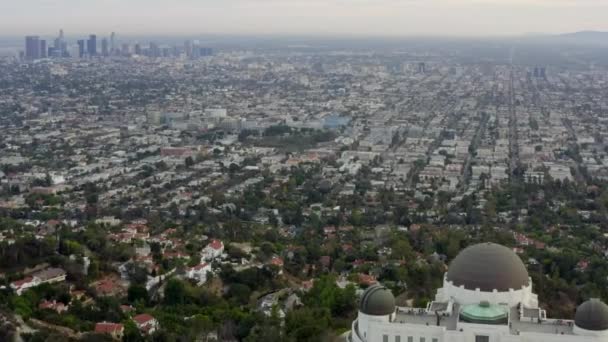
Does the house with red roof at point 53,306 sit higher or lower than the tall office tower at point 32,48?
lower

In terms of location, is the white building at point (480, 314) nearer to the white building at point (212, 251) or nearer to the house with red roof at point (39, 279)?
the house with red roof at point (39, 279)

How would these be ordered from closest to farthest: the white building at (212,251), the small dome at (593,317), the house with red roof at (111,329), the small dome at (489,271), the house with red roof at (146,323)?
1. the small dome at (593,317)
2. the small dome at (489,271)
3. the house with red roof at (111,329)
4. the house with red roof at (146,323)
5. the white building at (212,251)

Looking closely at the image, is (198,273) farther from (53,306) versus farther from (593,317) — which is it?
(593,317)

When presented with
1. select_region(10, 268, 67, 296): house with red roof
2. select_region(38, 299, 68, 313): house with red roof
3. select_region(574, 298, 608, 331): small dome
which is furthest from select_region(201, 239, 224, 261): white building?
select_region(574, 298, 608, 331): small dome

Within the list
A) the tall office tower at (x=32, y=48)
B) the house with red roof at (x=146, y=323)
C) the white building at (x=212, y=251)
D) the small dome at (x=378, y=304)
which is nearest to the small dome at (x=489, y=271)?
the small dome at (x=378, y=304)

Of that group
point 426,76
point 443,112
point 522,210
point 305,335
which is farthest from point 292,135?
point 426,76

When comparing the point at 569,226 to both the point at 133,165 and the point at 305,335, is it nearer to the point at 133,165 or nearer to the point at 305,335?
the point at 305,335

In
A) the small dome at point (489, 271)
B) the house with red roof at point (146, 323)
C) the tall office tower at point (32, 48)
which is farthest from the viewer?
the tall office tower at point (32, 48)
